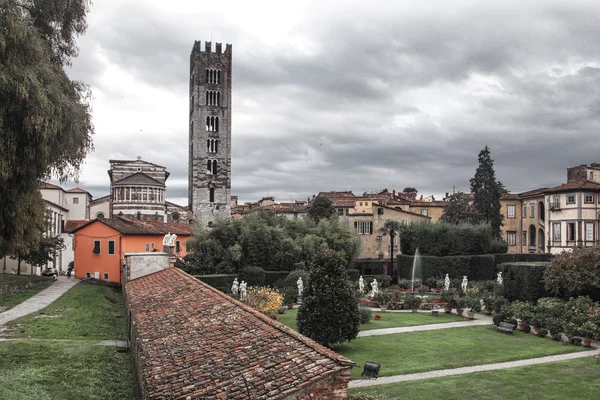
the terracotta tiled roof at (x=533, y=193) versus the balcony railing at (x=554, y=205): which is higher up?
the terracotta tiled roof at (x=533, y=193)

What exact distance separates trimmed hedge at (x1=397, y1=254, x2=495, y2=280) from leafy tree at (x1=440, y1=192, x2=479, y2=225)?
15519 mm

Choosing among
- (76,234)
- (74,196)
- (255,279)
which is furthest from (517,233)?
(74,196)

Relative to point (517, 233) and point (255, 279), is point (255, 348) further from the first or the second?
point (517, 233)

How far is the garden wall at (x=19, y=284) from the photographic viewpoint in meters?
28.2

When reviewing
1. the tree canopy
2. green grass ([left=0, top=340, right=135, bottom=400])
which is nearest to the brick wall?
green grass ([left=0, top=340, right=135, bottom=400])

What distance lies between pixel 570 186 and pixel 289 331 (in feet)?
170

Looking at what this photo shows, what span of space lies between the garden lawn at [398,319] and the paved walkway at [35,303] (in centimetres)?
1095

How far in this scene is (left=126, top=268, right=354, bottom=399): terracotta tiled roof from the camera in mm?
6957

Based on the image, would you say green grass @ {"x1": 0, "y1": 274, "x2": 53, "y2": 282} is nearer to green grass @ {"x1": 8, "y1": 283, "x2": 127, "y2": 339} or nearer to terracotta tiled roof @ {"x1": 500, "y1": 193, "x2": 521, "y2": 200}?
green grass @ {"x1": 8, "y1": 283, "x2": 127, "y2": 339}

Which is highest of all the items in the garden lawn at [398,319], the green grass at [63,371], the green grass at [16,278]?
the green grass at [63,371]

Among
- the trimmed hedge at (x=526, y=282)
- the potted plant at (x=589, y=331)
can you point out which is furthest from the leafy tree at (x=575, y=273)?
the potted plant at (x=589, y=331)

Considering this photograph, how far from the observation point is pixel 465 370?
53.7ft

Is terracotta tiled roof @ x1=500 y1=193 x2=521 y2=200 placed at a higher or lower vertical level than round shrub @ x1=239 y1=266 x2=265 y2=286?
higher

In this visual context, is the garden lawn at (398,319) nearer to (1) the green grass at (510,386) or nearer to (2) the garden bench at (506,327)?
(2) the garden bench at (506,327)
